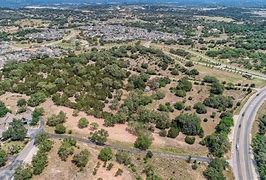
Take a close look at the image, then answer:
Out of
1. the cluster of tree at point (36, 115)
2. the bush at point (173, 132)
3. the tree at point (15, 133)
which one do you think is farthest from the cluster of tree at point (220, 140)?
the tree at point (15, 133)

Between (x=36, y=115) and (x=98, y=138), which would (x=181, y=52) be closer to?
(x=36, y=115)

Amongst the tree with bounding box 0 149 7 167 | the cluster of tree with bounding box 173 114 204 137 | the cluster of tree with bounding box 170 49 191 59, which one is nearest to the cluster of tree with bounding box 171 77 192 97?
the cluster of tree with bounding box 173 114 204 137

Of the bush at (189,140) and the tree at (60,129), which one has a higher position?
the tree at (60,129)

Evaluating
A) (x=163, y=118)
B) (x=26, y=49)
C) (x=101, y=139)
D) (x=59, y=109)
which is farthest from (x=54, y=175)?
(x=26, y=49)

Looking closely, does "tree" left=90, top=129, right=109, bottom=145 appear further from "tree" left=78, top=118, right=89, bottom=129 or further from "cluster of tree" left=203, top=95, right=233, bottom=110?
"cluster of tree" left=203, top=95, right=233, bottom=110

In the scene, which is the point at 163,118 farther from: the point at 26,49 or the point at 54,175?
the point at 26,49

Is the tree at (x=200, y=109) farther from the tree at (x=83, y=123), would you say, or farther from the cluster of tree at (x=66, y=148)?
the cluster of tree at (x=66, y=148)
